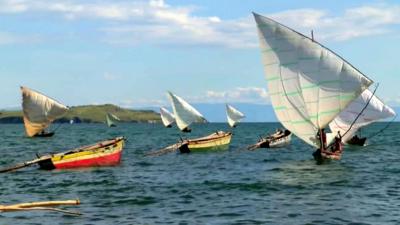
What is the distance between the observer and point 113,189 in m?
40.4

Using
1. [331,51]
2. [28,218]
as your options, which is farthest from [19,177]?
[331,51]

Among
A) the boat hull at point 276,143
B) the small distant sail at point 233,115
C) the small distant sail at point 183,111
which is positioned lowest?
the small distant sail at point 233,115

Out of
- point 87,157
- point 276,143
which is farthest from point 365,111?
point 87,157

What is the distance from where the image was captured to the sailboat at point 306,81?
53156 mm

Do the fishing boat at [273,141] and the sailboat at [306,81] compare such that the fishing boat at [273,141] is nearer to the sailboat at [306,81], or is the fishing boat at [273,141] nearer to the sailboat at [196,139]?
the sailboat at [196,139]

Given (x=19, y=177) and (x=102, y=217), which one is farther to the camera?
(x=19, y=177)

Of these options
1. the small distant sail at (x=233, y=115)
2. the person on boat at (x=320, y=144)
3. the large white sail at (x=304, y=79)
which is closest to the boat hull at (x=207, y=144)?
the large white sail at (x=304, y=79)

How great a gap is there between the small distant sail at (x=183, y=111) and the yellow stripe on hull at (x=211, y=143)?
22.1 metres

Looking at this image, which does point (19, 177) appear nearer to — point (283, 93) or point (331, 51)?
point (283, 93)

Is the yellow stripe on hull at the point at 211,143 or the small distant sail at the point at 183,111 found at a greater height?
the small distant sail at the point at 183,111

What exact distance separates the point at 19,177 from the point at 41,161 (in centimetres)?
270

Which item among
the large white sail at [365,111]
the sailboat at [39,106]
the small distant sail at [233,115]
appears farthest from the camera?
the small distant sail at [233,115]

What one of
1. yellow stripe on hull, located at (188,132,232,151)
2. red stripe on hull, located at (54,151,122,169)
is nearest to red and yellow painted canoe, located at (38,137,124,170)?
red stripe on hull, located at (54,151,122,169)

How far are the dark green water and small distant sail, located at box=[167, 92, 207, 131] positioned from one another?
43.7 m
